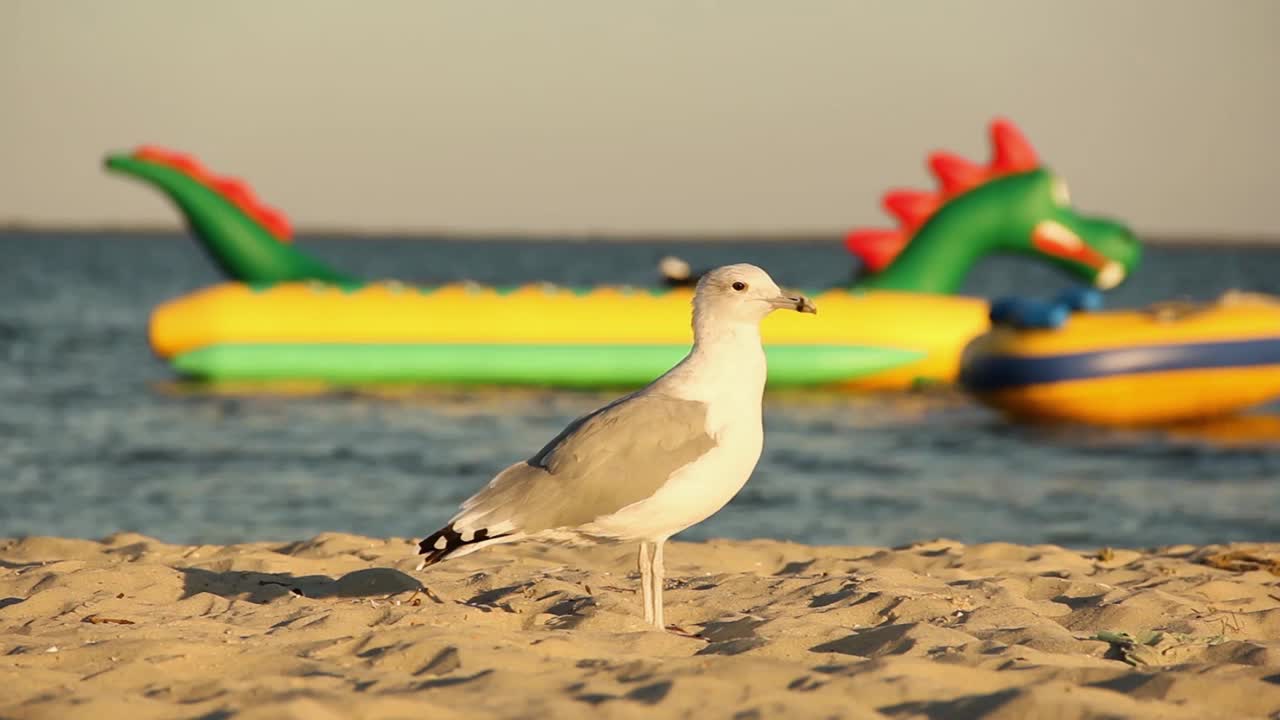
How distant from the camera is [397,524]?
9.38 metres

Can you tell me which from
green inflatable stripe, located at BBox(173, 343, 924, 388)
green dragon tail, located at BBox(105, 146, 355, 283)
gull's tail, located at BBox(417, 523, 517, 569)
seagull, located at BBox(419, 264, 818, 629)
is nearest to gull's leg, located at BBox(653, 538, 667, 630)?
seagull, located at BBox(419, 264, 818, 629)

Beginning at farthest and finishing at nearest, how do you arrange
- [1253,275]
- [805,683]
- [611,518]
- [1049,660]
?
[1253,275] → [611,518] → [1049,660] → [805,683]

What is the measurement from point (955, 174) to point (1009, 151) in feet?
2.38

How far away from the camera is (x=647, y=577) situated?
14.9 feet

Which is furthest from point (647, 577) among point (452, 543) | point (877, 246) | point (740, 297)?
point (877, 246)

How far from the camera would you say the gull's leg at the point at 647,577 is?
451 cm

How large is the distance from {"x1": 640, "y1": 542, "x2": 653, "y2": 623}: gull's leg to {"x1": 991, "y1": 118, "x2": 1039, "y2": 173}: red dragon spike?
1494 cm

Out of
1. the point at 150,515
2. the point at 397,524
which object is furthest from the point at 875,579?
the point at 150,515

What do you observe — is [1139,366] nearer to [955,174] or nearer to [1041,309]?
[1041,309]

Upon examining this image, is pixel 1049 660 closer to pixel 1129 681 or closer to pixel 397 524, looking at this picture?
pixel 1129 681

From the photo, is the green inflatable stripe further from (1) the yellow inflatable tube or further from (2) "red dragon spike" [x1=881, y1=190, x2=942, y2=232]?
(2) "red dragon spike" [x1=881, y1=190, x2=942, y2=232]

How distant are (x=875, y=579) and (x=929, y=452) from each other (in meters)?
7.89

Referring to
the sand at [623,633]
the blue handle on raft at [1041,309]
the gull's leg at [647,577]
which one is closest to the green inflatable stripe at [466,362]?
the blue handle on raft at [1041,309]

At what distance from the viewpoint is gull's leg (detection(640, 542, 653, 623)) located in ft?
14.8
